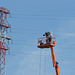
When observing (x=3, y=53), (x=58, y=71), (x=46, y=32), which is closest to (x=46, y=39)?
(x=46, y=32)

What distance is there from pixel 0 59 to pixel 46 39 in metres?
28.3

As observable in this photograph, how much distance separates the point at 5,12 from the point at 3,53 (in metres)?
13.2

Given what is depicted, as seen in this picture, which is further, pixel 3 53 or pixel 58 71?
pixel 3 53

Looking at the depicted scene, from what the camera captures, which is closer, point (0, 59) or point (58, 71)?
point (58, 71)

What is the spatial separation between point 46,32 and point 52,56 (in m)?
6.19

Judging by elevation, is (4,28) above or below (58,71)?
above

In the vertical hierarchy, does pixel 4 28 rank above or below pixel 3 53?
above

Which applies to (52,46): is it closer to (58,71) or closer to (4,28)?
(58,71)

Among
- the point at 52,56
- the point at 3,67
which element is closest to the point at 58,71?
the point at 52,56

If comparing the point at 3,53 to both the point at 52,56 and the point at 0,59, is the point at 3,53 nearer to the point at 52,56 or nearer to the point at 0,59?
the point at 0,59

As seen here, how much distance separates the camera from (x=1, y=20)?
114188 millimetres

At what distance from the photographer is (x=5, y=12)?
378 ft

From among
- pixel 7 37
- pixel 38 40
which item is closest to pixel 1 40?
pixel 7 37

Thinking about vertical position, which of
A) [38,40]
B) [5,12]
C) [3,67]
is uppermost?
[5,12]
